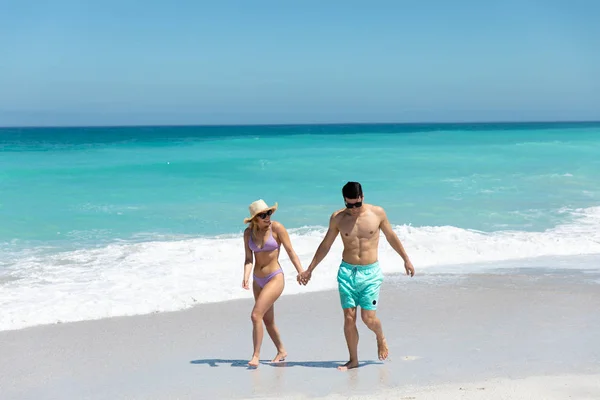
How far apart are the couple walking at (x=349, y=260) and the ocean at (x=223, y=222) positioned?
8.14 feet

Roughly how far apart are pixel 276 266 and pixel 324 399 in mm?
1243

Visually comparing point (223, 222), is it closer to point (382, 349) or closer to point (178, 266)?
point (178, 266)

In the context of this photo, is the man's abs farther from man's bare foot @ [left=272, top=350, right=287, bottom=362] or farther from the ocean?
the ocean

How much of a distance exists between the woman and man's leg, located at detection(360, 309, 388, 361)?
601 millimetres

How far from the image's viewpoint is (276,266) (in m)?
5.73

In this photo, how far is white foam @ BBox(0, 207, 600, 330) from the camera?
794 cm

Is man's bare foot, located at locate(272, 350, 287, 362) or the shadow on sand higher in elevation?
man's bare foot, located at locate(272, 350, 287, 362)

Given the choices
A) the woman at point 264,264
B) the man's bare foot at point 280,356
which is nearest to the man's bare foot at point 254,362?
the woman at point 264,264

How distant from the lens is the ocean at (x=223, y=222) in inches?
352

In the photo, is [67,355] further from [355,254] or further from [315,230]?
[315,230]

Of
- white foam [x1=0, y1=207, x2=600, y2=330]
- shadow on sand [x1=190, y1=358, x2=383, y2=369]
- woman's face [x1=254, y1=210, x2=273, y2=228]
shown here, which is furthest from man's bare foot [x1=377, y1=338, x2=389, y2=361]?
white foam [x1=0, y1=207, x2=600, y2=330]

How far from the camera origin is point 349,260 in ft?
18.0

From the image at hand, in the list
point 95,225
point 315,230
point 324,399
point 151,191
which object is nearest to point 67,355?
point 324,399

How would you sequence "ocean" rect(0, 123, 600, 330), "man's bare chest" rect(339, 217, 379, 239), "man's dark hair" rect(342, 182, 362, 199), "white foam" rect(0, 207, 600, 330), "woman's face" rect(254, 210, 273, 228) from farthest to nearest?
"ocean" rect(0, 123, 600, 330)
"white foam" rect(0, 207, 600, 330)
"woman's face" rect(254, 210, 273, 228)
"man's bare chest" rect(339, 217, 379, 239)
"man's dark hair" rect(342, 182, 362, 199)
